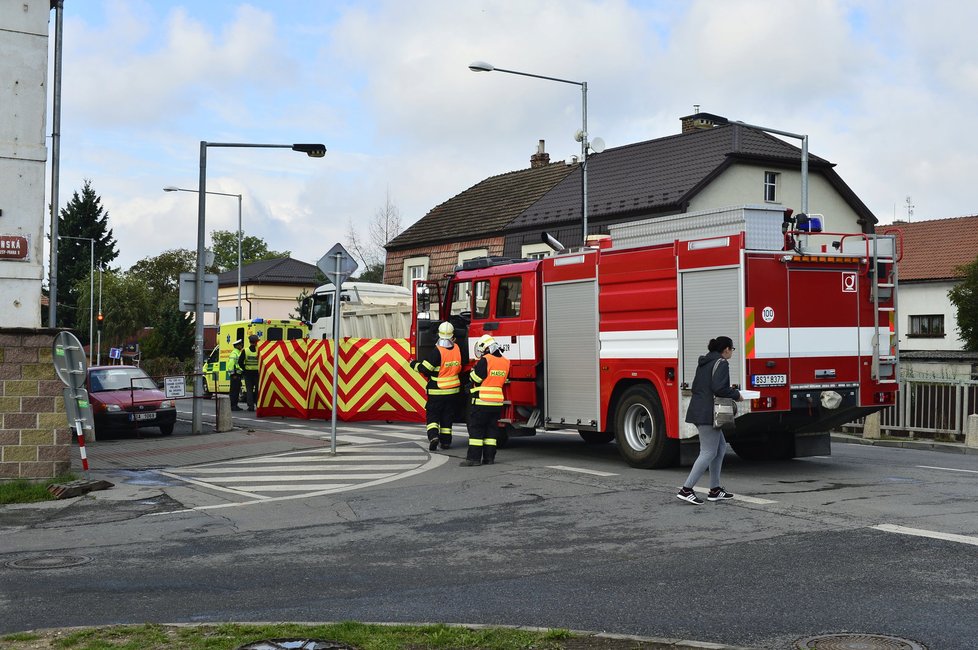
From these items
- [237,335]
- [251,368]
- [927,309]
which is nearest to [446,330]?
[251,368]

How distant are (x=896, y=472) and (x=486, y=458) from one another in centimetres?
515

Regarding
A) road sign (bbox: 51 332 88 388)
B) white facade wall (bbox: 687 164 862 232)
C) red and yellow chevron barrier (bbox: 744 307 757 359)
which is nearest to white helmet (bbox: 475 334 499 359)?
red and yellow chevron barrier (bbox: 744 307 757 359)

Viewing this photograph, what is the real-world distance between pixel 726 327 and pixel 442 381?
16.9ft

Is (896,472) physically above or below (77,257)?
below

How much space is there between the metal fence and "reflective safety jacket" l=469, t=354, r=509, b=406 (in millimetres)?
8098

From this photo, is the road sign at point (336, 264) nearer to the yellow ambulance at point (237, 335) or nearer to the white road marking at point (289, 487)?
the white road marking at point (289, 487)

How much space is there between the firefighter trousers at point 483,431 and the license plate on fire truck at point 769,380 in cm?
372

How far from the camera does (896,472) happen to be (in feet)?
43.9

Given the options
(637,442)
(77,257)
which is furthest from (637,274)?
(77,257)

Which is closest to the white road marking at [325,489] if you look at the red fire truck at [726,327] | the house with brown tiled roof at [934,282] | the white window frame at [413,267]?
the red fire truck at [726,327]

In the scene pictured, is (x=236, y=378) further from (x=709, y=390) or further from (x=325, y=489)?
(x=709, y=390)

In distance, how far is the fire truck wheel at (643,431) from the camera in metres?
13.4

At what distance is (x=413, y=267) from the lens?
45.0 m

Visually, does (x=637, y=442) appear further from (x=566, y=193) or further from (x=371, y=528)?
(x=566, y=193)
